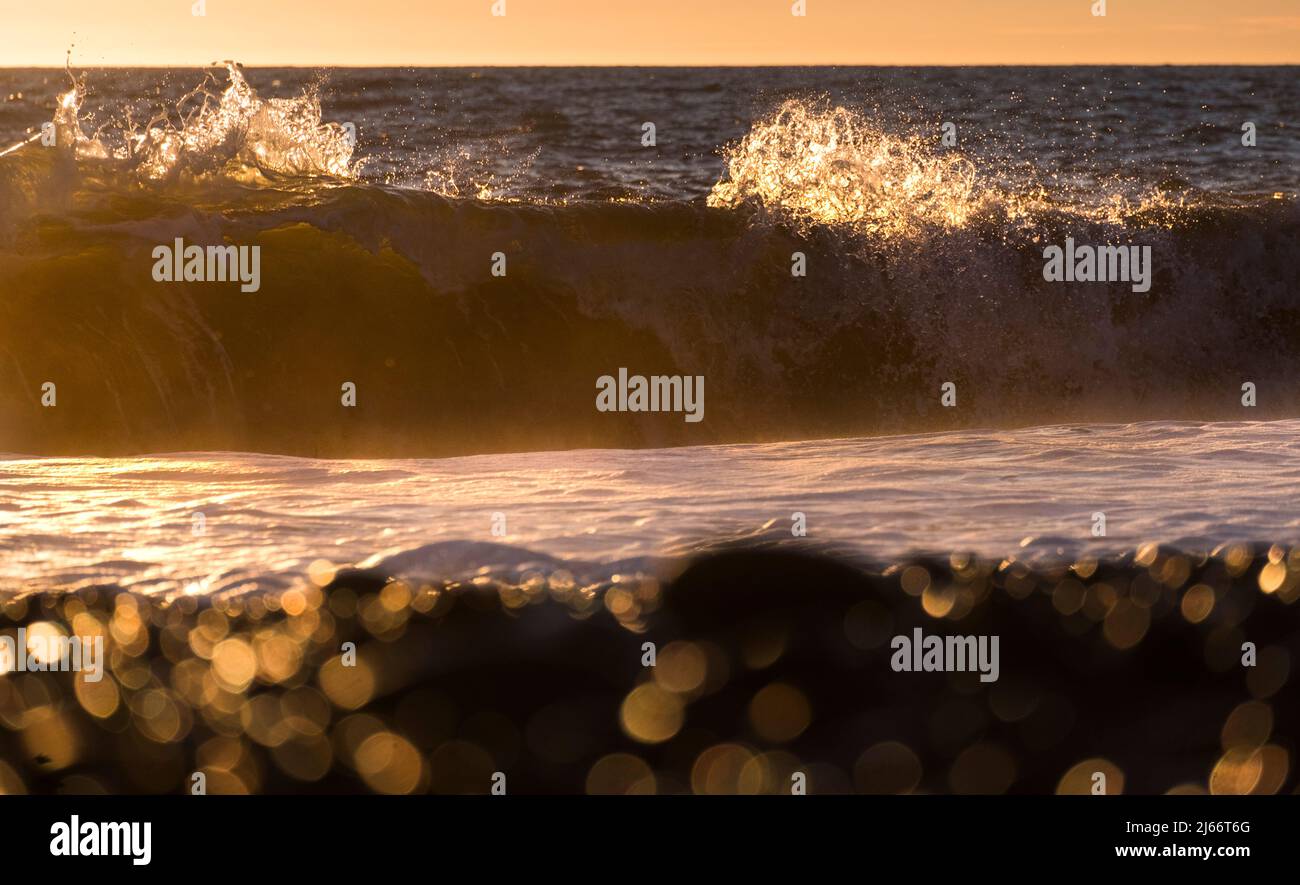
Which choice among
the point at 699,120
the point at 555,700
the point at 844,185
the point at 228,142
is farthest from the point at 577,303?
the point at 699,120

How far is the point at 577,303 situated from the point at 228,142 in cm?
276

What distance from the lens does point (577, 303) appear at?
380 inches

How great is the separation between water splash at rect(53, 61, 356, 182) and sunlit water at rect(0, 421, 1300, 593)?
10.5ft

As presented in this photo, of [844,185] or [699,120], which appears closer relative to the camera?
[844,185]

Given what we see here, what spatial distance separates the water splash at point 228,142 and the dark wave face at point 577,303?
0.08 feet

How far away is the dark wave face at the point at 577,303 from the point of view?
347 inches

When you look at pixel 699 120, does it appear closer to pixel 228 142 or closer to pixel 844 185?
pixel 844 185

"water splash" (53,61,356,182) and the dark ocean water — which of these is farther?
the dark ocean water

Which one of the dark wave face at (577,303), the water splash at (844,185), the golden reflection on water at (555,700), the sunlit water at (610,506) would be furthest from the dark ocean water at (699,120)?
the golden reflection on water at (555,700)

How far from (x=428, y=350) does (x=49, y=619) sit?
542cm

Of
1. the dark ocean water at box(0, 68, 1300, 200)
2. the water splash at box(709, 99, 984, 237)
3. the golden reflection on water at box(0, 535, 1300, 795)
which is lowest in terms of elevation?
the golden reflection on water at box(0, 535, 1300, 795)

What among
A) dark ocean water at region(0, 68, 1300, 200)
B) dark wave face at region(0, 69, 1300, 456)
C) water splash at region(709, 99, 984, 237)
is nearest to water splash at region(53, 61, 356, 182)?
dark wave face at region(0, 69, 1300, 456)

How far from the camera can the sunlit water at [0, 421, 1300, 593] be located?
177 inches

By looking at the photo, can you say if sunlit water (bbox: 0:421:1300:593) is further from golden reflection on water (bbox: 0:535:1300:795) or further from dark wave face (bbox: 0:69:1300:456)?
dark wave face (bbox: 0:69:1300:456)
